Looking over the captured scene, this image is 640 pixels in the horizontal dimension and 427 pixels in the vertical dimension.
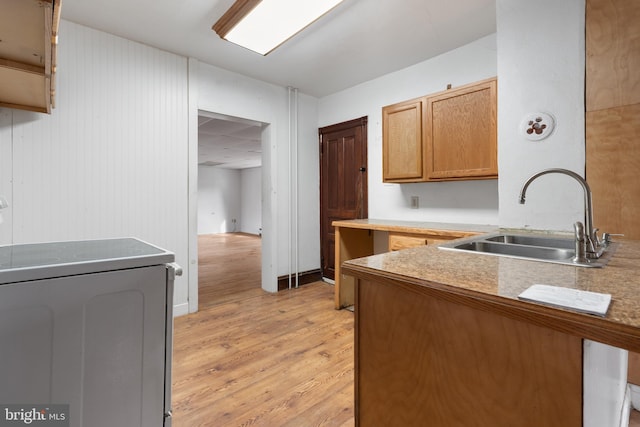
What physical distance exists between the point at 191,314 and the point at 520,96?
3.32 metres

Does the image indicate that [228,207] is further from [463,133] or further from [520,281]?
[520,281]

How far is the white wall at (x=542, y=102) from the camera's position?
1.80m

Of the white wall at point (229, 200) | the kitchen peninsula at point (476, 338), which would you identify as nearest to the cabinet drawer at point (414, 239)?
the kitchen peninsula at point (476, 338)

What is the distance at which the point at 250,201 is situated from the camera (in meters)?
10.7

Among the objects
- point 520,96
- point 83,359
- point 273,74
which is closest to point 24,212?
point 83,359

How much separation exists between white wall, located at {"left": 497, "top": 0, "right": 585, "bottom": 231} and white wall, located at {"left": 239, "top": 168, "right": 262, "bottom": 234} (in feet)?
28.5

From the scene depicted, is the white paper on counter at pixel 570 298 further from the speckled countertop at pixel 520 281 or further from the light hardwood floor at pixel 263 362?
the light hardwood floor at pixel 263 362

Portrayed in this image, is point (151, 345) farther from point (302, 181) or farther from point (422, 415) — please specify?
point (302, 181)

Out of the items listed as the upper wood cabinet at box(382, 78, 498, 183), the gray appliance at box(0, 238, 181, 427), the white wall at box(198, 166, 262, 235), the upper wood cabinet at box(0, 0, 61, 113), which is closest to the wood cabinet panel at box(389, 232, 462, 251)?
the upper wood cabinet at box(382, 78, 498, 183)

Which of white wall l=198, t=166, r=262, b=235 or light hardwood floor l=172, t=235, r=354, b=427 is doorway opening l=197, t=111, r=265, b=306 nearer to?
white wall l=198, t=166, r=262, b=235

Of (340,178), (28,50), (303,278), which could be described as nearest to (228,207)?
(303,278)

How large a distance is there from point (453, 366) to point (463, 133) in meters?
2.12

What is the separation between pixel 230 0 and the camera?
211 cm

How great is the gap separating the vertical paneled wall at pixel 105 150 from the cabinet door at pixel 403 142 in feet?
6.72
